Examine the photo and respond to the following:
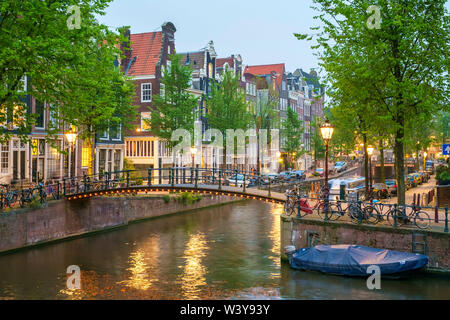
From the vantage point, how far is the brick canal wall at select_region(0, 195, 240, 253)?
973 inches

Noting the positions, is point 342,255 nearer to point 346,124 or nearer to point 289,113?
point 346,124

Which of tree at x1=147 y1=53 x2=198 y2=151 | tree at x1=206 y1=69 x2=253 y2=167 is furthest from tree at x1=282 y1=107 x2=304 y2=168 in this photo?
tree at x1=147 y1=53 x2=198 y2=151

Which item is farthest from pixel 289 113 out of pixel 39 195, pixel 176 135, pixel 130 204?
pixel 39 195

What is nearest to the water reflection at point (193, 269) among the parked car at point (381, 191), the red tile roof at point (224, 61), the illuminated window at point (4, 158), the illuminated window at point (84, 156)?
the illuminated window at point (4, 158)

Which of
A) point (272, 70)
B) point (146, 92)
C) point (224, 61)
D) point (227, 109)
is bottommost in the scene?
point (227, 109)

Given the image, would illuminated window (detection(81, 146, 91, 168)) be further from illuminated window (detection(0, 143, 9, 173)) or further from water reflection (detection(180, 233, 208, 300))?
water reflection (detection(180, 233, 208, 300))

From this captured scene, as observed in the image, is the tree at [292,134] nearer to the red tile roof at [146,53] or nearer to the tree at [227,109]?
the tree at [227,109]

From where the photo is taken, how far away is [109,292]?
63.0ft

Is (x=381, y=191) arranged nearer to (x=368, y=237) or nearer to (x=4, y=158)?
(x=368, y=237)

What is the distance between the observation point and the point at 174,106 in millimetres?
45062

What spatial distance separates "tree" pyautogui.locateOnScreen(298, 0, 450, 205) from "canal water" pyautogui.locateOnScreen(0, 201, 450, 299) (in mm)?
5951

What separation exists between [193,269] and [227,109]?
30285 millimetres

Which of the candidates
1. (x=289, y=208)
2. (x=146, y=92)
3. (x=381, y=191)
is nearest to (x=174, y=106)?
(x=146, y=92)

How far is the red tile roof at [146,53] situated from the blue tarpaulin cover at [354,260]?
34387mm
